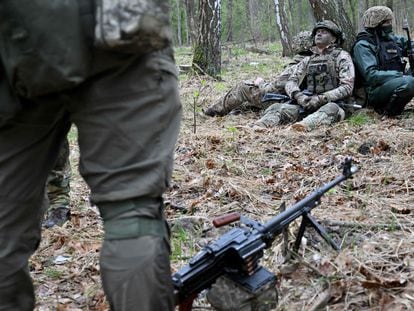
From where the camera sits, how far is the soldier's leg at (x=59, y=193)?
382 cm

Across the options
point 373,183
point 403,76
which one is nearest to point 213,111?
point 403,76

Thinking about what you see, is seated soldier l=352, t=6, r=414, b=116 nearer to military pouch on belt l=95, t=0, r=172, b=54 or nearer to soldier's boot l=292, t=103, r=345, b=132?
soldier's boot l=292, t=103, r=345, b=132

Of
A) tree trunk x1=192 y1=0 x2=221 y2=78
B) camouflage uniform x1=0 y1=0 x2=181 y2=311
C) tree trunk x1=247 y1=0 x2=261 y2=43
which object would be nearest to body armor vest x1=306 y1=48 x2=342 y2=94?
tree trunk x1=192 y1=0 x2=221 y2=78

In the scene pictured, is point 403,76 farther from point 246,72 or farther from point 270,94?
point 246,72

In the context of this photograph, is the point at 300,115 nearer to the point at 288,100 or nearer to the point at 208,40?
the point at 288,100

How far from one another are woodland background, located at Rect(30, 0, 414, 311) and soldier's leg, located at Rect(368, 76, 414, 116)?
0.16m

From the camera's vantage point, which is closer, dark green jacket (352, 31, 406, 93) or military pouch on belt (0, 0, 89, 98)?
military pouch on belt (0, 0, 89, 98)

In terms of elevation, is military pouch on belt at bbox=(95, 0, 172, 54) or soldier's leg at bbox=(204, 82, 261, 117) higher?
military pouch on belt at bbox=(95, 0, 172, 54)

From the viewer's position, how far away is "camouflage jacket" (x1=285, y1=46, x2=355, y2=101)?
7.20m

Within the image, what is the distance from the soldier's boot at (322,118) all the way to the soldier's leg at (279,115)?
368mm

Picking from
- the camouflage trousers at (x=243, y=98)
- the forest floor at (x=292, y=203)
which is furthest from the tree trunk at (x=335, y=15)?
the forest floor at (x=292, y=203)

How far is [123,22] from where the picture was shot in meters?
1.56

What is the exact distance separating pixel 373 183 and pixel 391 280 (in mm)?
1811

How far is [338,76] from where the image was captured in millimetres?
7348
